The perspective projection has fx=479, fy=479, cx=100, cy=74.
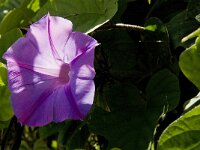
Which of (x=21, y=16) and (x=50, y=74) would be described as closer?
(x=50, y=74)

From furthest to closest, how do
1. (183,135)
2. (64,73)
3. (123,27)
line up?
(123,27)
(64,73)
(183,135)

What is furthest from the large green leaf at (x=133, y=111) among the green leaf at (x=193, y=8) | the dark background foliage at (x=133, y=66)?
the green leaf at (x=193, y=8)

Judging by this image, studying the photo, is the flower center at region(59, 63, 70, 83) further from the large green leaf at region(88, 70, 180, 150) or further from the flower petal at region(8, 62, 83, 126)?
the large green leaf at region(88, 70, 180, 150)

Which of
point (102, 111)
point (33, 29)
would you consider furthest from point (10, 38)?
point (102, 111)

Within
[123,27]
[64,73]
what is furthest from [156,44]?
[64,73]

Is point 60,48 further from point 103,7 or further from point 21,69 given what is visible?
point 103,7

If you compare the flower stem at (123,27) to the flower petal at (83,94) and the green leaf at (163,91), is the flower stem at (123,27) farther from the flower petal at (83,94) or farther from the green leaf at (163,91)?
the flower petal at (83,94)

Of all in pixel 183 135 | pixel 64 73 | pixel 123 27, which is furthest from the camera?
pixel 123 27

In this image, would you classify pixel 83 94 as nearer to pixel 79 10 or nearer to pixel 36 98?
pixel 36 98
